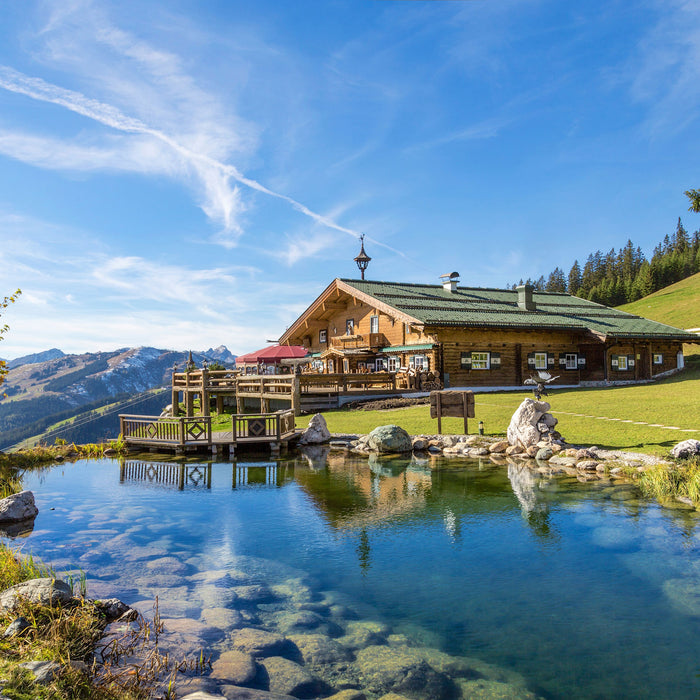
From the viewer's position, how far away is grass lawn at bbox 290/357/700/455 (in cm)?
1598

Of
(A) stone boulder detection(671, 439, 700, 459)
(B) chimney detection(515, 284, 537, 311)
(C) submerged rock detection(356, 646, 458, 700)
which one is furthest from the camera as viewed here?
(B) chimney detection(515, 284, 537, 311)

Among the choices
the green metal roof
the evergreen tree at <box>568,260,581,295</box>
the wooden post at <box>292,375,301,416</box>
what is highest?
the evergreen tree at <box>568,260,581,295</box>

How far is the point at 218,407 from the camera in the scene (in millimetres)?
32406

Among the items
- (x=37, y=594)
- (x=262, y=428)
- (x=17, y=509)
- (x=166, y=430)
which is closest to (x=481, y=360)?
(x=262, y=428)

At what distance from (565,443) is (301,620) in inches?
479

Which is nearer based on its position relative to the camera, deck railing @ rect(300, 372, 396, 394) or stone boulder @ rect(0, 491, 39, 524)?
stone boulder @ rect(0, 491, 39, 524)

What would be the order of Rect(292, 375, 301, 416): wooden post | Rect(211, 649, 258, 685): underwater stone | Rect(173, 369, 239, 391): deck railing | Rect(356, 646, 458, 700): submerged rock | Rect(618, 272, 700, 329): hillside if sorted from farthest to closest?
Rect(618, 272, 700, 329): hillside < Rect(173, 369, 239, 391): deck railing < Rect(292, 375, 301, 416): wooden post < Rect(211, 649, 258, 685): underwater stone < Rect(356, 646, 458, 700): submerged rock

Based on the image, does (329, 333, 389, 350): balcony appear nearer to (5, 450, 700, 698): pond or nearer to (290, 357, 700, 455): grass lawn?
(290, 357, 700, 455): grass lawn

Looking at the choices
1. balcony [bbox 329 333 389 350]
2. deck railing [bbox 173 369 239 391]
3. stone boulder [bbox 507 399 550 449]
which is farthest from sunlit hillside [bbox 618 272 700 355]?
deck railing [bbox 173 369 239 391]

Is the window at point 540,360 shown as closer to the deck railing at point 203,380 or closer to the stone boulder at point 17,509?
the deck railing at point 203,380

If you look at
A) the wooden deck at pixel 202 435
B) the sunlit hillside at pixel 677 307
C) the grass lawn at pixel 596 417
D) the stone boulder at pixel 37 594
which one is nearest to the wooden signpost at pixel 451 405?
the grass lawn at pixel 596 417

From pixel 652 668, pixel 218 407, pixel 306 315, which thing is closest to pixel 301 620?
pixel 652 668

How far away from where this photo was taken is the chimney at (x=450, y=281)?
4225 cm

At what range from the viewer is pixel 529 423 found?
54.7ft
